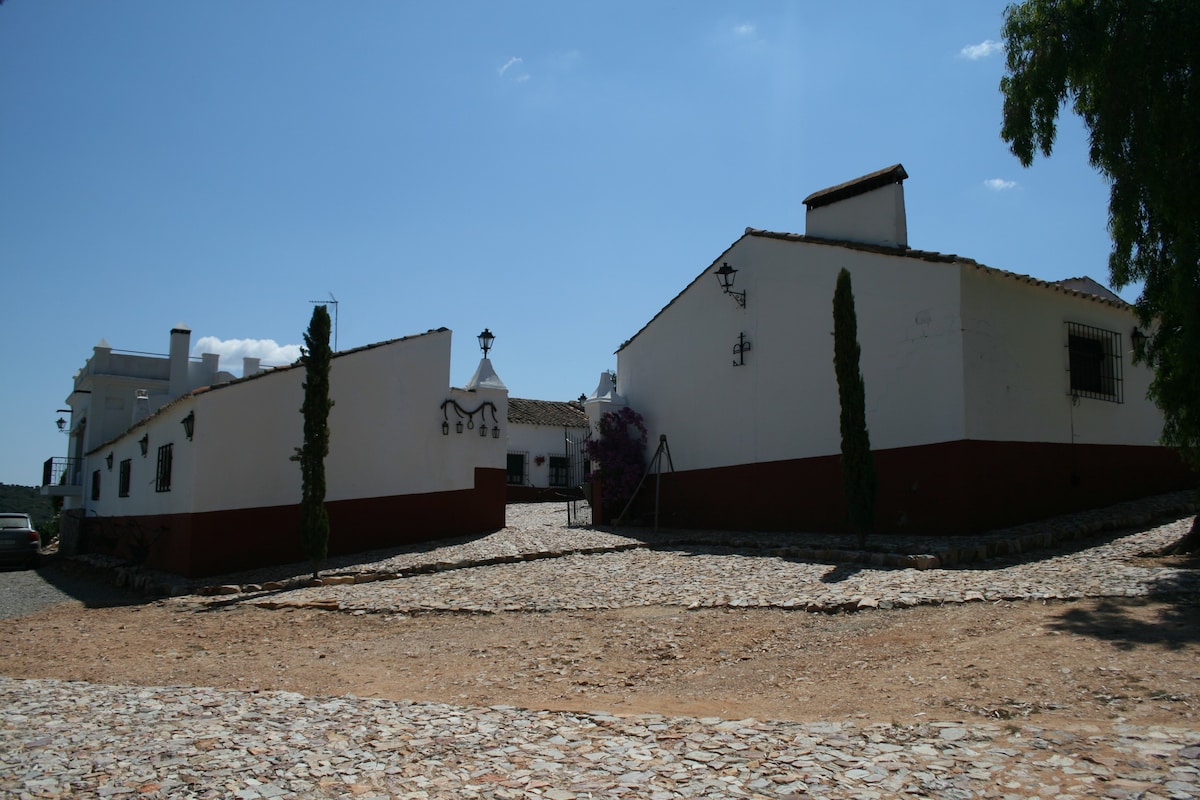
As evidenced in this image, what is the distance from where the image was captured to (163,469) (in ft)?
55.8

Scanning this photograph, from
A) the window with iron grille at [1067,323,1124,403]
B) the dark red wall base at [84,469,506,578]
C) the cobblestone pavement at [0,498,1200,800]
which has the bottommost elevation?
the cobblestone pavement at [0,498,1200,800]

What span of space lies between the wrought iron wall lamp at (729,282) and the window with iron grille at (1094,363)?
226 inches

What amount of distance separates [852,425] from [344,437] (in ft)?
29.8

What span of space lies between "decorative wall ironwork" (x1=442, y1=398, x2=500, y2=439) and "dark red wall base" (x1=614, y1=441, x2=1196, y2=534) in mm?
3988

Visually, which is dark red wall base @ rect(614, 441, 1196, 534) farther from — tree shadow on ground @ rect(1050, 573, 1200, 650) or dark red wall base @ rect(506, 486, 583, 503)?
dark red wall base @ rect(506, 486, 583, 503)

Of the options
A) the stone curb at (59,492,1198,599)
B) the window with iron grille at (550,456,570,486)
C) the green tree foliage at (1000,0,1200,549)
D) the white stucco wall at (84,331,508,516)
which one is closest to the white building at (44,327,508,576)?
the white stucco wall at (84,331,508,516)

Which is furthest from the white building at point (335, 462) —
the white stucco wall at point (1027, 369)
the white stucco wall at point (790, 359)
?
the white stucco wall at point (1027, 369)

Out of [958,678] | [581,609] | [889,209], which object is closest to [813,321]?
[889,209]

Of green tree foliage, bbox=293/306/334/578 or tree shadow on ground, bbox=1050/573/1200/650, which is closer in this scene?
tree shadow on ground, bbox=1050/573/1200/650

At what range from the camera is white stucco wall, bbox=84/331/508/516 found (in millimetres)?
14852

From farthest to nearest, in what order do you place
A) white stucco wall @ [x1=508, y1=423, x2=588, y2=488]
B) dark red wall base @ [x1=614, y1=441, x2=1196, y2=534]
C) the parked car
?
white stucco wall @ [x1=508, y1=423, x2=588, y2=488] → the parked car → dark red wall base @ [x1=614, y1=441, x2=1196, y2=534]

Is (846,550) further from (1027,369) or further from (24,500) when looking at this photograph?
(24,500)

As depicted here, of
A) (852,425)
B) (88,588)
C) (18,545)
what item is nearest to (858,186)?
(852,425)

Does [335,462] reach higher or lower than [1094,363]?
lower
